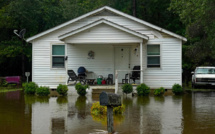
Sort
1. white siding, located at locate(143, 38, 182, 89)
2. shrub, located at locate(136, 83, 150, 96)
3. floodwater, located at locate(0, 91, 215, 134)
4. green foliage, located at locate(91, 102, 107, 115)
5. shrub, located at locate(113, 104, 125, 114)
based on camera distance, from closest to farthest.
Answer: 1. floodwater, located at locate(0, 91, 215, 134)
2. shrub, located at locate(113, 104, 125, 114)
3. green foliage, located at locate(91, 102, 107, 115)
4. shrub, located at locate(136, 83, 150, 96)
5. white siding, located at locate(143, 38, 182, 89)

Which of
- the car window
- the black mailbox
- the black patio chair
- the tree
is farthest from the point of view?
the car window

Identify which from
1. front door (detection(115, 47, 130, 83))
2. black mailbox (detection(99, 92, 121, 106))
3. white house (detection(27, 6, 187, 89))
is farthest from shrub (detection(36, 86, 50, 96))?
black mailbox (detection(99, 92, 121, 106))

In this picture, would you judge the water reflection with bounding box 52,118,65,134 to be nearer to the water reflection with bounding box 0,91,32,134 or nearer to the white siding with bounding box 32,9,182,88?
the water reflection with bounding box 0,91,32,134

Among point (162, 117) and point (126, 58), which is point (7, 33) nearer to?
point (126, 58)

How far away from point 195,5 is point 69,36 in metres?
7.98

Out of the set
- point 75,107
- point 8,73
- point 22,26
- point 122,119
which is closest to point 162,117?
point 122,119

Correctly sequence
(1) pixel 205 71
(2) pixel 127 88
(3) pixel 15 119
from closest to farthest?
1. (3) pixel 15 119
2. (2) pixel 127 88
3. (1) pixel 205 71

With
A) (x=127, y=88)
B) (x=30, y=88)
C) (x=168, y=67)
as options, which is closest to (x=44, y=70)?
(x=30, y=88)

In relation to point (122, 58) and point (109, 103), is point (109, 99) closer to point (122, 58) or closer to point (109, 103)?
point (109, 103)

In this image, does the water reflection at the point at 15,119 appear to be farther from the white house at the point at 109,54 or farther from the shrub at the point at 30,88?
the white house at the point at 109,54

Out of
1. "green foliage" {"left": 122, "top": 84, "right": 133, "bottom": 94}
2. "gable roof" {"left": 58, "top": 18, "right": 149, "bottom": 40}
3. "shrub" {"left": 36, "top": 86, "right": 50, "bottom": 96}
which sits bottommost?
"shrub" {"left": 36, "top": 86, "right": 50, "bottom": 96}

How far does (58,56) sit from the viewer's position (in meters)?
22.8

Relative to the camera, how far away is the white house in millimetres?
22297

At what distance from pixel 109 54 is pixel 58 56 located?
10.4ft
